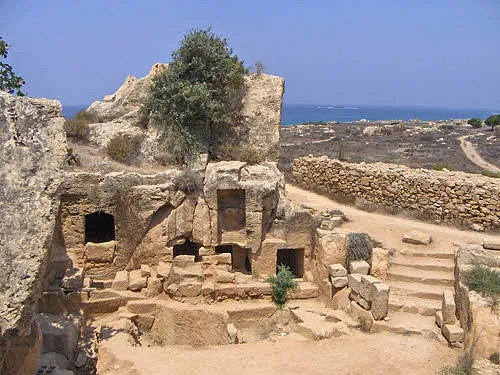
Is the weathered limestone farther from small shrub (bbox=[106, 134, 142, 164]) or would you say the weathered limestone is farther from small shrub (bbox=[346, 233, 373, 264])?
small shrub (bbox=[106, 134, 142, 164])

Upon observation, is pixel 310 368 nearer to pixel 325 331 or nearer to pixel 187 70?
pixel 325 331

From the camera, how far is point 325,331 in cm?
943

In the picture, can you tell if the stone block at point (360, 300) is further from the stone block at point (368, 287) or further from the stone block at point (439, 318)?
the stone block at point (439, 318)

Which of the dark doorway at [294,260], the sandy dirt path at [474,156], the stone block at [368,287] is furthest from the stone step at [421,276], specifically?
the sandy dirt path at [474,156]

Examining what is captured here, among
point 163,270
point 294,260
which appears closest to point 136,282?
point 163,270

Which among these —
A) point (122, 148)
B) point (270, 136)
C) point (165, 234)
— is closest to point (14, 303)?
point (165, 234)

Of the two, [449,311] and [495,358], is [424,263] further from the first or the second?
[495,358]

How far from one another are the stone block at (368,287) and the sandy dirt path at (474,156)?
14846 mm

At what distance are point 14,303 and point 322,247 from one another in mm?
8370

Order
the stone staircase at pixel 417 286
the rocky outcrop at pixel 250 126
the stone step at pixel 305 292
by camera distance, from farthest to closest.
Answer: the rocky outcrop at pixel 250 126 < the stone step at pixel 305 292 < the stone staircase at pixel 417 286

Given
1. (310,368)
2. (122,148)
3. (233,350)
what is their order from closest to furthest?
(310,368), (233,350), (122,148)

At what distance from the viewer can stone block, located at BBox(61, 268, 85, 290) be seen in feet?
33.8

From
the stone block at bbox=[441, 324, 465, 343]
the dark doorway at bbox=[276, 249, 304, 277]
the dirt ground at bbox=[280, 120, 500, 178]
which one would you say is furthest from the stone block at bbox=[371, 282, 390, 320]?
the dirt ground at bbox=[280, 120, 500, 178]

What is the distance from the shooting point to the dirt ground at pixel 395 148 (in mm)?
24344
